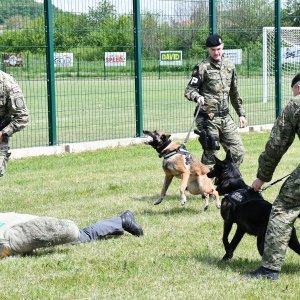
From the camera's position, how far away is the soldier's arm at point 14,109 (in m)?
8.79

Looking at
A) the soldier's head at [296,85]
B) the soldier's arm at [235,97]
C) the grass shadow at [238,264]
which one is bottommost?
the grass shadow at [238,264]

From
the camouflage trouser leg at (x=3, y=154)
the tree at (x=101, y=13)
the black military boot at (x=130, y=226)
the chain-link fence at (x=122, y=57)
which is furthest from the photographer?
the tree at (x=101, y=13)

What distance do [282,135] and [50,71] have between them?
951 centimetres

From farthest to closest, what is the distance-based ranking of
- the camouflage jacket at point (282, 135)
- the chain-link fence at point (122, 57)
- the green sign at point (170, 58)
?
the green sign at point (170, 58), the chain-link fence at point (122, 57), the camouflage jacket at point (282, 135)

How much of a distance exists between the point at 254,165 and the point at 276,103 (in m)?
6.49

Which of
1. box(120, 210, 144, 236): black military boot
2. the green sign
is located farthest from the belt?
the green sign

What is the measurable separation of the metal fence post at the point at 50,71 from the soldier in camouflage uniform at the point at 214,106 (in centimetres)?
508

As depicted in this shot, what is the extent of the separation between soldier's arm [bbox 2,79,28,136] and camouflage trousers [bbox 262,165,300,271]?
3.46 meters

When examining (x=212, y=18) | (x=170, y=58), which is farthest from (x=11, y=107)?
(x=212, y=18)

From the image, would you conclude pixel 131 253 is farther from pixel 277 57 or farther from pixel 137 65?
pixel 277 57

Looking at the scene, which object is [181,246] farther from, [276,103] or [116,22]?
[276,103]

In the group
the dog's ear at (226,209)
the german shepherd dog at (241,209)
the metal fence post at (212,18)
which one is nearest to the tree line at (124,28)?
the metal fence post at (212,18)

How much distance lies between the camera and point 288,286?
6.43 metres

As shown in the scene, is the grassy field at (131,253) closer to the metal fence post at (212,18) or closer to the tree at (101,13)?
the tree at (101,13)
